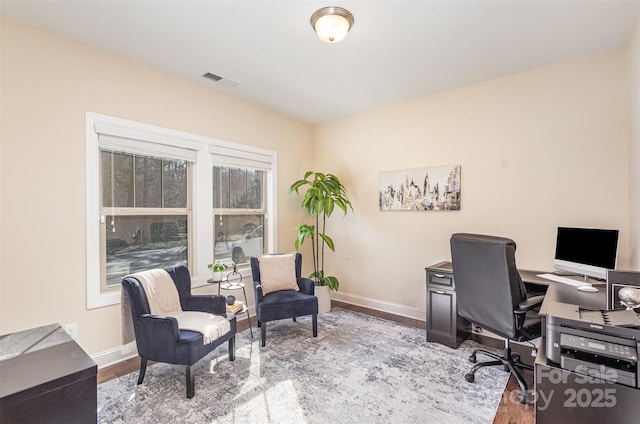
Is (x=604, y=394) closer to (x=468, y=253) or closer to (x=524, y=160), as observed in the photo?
(x=468, y=253)

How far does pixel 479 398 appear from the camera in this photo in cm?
221

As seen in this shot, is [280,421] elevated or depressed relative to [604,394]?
depressed

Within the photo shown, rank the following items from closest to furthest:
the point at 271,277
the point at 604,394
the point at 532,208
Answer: the point at 604,394
the point at 532,208
the point at 271,277

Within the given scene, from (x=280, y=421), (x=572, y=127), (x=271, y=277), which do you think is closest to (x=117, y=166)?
(x=271, y=277)

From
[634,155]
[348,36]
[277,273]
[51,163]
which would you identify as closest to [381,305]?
[277,273]

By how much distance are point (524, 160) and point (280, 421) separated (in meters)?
3.16

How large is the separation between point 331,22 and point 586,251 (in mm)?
2654

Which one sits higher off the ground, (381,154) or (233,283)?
(381,154)

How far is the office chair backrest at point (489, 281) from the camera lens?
7.17 feet

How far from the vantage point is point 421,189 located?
3.76 metres

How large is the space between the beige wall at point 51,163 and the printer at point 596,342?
10.9 feet

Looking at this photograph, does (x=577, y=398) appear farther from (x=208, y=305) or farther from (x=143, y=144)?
(x=143, y=144)

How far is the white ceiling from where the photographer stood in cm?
212

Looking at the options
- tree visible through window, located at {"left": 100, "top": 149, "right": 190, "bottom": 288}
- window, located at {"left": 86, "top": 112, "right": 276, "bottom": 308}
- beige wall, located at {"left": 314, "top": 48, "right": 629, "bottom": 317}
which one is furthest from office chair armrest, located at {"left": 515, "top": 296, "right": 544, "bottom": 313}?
tree visible through window, located at {"left": 100, "top": 149, "right": 190, "bottom": 288}
